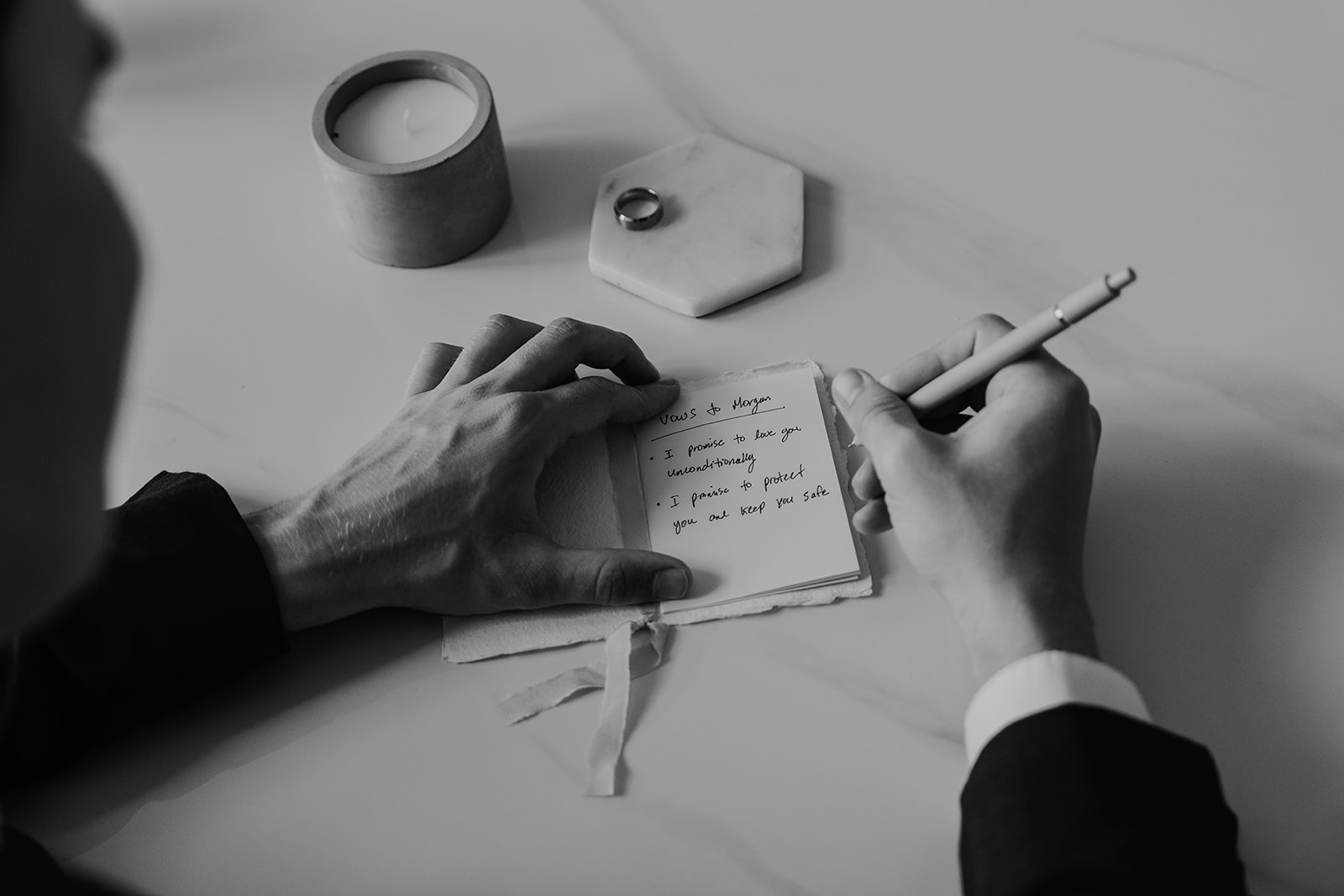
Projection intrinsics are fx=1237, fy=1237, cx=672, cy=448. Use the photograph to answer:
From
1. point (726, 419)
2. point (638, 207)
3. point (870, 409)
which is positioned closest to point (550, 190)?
point (638, 207)

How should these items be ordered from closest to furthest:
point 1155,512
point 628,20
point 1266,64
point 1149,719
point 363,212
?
point 1149,719 < point 1155,512 < point 363,212 < point 1266,64 < point 628,20

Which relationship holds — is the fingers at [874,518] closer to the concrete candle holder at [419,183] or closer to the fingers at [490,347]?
the fingers at [490,347]

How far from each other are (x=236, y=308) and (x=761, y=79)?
523 millimetres

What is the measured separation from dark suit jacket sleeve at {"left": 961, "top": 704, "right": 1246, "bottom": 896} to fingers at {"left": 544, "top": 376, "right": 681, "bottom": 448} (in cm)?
36

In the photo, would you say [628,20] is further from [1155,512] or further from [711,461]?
[1155,512]

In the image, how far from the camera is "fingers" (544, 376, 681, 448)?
90 cm

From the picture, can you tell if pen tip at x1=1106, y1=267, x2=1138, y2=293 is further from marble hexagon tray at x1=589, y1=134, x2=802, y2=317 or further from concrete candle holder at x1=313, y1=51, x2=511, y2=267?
concrete candle holder at x1=313, y1=51, x2=511, y2=267

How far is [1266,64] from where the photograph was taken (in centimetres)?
113

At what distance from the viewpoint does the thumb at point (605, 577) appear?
0.84m

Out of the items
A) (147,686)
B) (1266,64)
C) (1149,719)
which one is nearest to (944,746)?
(1149,719)

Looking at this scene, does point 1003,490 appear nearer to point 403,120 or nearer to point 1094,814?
point 1094,814

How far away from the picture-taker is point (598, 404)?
35.9 inches

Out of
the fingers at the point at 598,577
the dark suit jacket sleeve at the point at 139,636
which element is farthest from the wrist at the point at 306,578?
the fingers at the point at 598,577

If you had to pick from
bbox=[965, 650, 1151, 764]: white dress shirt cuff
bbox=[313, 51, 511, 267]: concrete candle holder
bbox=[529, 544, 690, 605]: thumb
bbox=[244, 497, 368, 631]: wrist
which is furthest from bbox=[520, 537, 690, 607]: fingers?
bbox=[313, 51, 511, 267]: concrete candle holder
